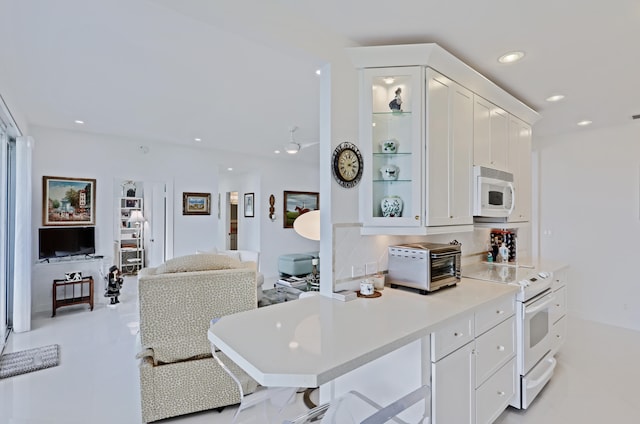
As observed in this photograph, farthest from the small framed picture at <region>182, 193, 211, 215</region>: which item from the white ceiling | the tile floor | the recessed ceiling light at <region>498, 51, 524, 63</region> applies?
the recessed ceiling light at <region>498, 51, 524, 63</region>

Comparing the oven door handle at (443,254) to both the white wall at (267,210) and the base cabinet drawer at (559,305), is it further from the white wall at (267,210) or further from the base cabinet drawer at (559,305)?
the white wall at (267,210)

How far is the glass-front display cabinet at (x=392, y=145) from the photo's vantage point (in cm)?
208

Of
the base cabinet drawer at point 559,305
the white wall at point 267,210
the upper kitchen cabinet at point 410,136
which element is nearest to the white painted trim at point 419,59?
the upper kitchen cabinet at point 410,136

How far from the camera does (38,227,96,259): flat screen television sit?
461cm

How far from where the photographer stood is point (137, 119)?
4.30 meters

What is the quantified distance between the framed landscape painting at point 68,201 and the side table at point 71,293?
3.12 feet

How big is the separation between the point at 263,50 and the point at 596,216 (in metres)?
4.65

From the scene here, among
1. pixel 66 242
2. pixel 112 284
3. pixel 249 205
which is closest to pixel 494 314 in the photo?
pixel 112 284

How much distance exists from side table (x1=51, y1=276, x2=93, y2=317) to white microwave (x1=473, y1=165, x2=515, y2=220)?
5337 millimetres

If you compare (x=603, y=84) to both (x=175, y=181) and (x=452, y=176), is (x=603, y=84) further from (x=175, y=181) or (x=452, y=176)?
(x=175, y=181)

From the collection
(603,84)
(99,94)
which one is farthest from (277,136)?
(603,84)

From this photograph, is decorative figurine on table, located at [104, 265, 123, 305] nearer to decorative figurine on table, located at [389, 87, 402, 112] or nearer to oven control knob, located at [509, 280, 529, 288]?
decorative figurine on table, located at [389, 87, 402, 112]

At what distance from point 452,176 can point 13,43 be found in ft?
11.3

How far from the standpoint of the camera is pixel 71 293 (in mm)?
4855
